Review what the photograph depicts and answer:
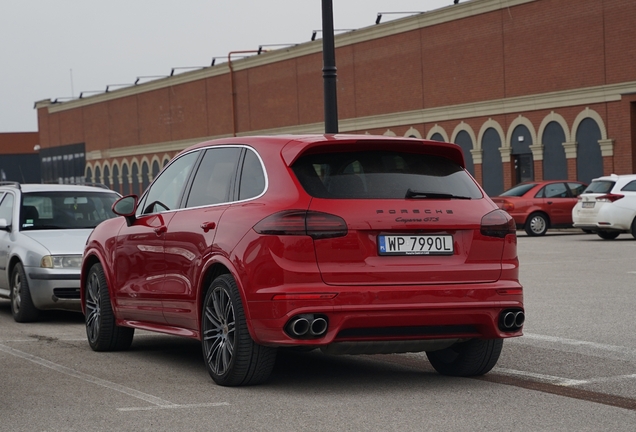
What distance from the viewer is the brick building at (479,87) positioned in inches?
1510

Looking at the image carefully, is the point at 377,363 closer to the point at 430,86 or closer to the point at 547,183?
the point at 547,183

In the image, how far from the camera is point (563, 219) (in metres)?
32.9

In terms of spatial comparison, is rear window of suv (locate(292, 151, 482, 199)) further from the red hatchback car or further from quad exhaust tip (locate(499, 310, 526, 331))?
quad exhaust tip (locate(499, 310, 526, 331))

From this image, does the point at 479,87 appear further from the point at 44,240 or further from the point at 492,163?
the point at 44,240

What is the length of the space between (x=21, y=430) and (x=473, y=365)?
3.32 m

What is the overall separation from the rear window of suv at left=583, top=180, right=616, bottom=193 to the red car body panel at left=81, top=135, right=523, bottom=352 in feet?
67.7

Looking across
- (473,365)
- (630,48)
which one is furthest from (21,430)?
(630,48)

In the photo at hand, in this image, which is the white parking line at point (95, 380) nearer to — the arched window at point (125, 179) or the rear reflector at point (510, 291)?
the rear reflector at point (510, 291)

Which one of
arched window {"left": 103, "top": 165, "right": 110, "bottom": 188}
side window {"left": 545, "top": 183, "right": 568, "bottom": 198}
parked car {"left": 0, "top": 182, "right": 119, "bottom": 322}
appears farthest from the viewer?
arched window {"left": 103, "top": 165, "right": 110, "bottom": 188}

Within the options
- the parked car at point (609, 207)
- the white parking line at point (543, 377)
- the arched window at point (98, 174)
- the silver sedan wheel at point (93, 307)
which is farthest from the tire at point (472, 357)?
the arched window at point (98, 174)

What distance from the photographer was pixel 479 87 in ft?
144

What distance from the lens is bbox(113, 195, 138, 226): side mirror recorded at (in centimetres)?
940

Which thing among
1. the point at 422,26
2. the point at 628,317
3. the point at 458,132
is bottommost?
the point at 628,317

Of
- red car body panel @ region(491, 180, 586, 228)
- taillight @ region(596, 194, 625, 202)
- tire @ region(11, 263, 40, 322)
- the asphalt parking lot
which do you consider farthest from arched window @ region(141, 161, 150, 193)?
the asphalt parking lot
